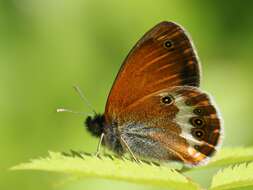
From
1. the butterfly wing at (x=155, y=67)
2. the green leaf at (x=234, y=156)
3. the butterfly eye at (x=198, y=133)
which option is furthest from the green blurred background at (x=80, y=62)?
the green leaf at (x=234, y=156)

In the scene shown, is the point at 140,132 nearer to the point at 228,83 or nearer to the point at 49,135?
the point at 49,135

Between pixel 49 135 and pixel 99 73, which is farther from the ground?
pixel 99 73

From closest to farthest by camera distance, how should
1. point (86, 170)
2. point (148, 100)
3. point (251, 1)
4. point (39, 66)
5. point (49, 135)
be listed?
1. point (86, 170)
2. point (148, 100)
3. point (49, 135)
4. point (39, 66)
5. point (251, 1)

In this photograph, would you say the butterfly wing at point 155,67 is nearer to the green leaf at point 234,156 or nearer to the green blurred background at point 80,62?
the green leaf at point 234,156

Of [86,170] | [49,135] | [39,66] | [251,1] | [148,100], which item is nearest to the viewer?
[86,170]

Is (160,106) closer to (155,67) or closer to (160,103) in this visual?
(160,103)

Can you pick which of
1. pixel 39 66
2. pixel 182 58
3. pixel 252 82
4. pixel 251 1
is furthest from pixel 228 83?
pixel 182 58

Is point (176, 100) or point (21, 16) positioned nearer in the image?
point (176, 100)
